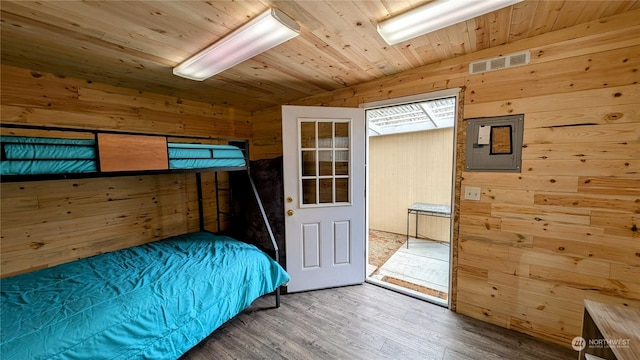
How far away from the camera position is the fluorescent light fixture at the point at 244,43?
1377 mm

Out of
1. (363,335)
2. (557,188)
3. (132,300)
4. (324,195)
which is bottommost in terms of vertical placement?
(363,335)

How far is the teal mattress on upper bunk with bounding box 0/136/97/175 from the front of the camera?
4.35 ft

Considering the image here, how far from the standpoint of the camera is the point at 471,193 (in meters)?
2.07

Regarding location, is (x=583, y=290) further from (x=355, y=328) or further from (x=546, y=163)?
(x=355, y=328)

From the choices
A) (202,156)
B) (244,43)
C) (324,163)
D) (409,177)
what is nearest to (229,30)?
(244,43)

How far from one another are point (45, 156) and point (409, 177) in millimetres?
4707

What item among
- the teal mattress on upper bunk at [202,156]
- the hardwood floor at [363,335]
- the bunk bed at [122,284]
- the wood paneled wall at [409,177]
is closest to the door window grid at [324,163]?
the teal mattress on upper bunk at [202,156]

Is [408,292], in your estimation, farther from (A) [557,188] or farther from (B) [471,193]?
(A) [557,188]

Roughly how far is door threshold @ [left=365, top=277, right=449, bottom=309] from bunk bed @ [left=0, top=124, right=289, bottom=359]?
113 cm

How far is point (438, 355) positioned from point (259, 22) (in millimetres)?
2591

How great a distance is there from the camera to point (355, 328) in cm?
Result: 202

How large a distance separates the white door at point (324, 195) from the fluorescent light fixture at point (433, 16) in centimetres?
111

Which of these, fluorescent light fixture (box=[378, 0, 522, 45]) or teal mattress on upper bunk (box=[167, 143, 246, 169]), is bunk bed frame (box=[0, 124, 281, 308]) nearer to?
teal mattress on upper bunk (box=[167, 143, 246, 169])

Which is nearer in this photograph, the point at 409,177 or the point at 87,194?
the point at 87,194
